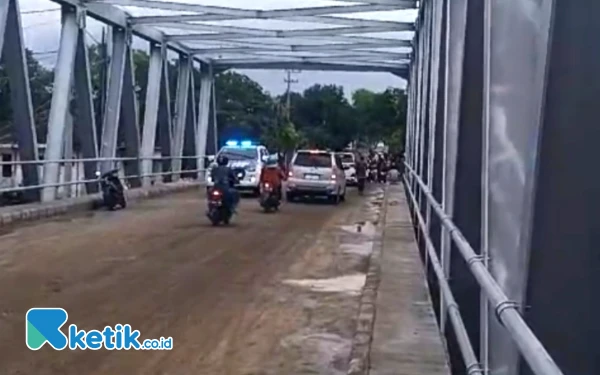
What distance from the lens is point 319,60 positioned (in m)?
36.3

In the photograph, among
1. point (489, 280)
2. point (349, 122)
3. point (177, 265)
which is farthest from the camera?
point (349, 122)

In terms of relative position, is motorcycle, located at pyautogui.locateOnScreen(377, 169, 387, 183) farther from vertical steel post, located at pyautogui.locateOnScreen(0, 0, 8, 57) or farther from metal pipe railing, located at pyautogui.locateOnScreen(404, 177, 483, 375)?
metal pipe railing, located at pyautogui.locateOnScreen(404, 177, 483, 375)

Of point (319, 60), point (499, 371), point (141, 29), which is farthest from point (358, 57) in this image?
point (499, 371)

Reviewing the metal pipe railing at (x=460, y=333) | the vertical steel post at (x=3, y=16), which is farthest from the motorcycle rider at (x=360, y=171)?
the metal pipe railing at (x=460, y=333)

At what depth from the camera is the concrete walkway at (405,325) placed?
6.97m

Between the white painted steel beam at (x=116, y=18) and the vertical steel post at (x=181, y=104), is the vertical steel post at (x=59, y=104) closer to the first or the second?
the white painted steel beam at (x=116, y=18)

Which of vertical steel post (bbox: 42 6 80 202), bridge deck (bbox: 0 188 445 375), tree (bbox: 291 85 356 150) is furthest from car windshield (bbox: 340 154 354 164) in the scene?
tree (bbox: 291 85 356 150)

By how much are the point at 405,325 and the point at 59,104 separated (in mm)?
14911

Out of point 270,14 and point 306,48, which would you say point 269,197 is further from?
point 306,48

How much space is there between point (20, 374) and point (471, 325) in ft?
8.92

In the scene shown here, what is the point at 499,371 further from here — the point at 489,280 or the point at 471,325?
the point at 471,325

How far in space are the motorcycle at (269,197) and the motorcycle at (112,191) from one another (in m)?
2.96

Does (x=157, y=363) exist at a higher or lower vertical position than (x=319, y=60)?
lower

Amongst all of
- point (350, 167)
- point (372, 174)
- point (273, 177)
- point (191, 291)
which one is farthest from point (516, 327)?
point (372, 174)
